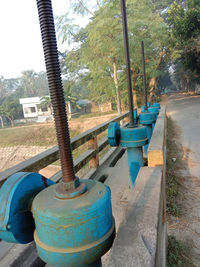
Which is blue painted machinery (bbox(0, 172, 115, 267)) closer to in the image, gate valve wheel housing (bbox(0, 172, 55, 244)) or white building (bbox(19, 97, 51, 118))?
gate valve wheel housing (bbox(0, 172, 55, 244))

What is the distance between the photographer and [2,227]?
0.89m

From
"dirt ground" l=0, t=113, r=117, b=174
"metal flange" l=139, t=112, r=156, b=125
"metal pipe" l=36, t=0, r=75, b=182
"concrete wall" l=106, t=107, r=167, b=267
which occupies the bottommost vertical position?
"dirt ground" l=0, t=113, r=117, b=174

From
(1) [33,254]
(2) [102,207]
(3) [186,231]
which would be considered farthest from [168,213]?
(2) [102,207]

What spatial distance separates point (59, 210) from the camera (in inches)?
32.2

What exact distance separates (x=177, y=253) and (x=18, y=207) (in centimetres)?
165

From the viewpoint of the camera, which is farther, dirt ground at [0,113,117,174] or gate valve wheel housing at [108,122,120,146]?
dirt ground at [0,113,117,174]

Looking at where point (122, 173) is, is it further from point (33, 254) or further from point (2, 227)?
point (2, 227)

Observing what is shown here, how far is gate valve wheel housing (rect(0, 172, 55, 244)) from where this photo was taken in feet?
2.92

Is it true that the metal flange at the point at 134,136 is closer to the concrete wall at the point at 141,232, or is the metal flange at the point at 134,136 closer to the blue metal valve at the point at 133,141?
the blue metal valve at the point at 133,141

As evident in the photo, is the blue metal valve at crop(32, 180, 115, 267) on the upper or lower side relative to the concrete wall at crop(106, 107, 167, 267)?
upper

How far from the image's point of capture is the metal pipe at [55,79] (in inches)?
33.7

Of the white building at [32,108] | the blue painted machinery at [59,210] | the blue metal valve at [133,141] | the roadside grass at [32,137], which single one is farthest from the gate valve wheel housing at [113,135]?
the white building at [32,108]

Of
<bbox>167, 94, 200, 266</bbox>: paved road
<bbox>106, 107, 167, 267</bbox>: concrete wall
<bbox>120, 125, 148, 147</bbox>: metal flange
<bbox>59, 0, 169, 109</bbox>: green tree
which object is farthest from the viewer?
<bbox>59, 0, 169, 109</bbox>: green tree

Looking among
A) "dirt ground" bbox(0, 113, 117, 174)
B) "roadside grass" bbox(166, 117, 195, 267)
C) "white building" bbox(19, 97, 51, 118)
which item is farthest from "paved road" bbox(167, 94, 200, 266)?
"white building" bbox(19, 97, 51, 118)
